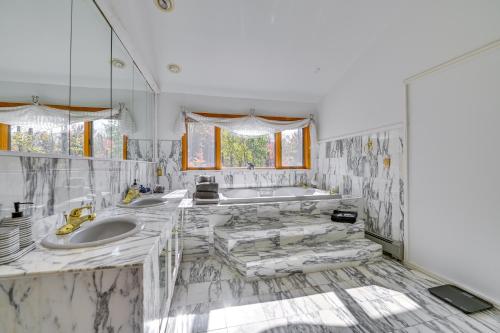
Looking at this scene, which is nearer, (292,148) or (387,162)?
(387,162)

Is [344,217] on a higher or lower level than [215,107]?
lower

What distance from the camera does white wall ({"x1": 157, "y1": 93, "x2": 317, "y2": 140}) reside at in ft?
11.5

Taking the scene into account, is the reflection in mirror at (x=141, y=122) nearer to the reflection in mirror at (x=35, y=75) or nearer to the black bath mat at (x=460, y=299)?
the reflection in mirror at (x=35, y=75)

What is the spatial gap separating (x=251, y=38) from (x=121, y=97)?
1.65 meters

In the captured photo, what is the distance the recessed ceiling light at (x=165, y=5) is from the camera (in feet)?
6.80

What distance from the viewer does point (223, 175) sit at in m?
3.78

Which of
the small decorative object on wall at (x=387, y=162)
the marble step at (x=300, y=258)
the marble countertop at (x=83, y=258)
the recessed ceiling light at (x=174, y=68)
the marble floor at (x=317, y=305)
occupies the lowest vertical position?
the marble floor at (x=317, y=305)

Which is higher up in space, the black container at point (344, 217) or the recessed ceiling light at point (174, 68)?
the recessed ceiling light at point (174, 68)

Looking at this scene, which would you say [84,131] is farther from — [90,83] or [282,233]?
[282,233]

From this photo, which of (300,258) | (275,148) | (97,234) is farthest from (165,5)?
(300,258)

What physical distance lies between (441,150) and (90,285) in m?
2.78

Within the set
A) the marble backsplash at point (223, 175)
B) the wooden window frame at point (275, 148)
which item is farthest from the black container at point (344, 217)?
the wooden window frame at point (275, 148)

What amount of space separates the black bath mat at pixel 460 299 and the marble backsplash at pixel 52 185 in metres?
2.81

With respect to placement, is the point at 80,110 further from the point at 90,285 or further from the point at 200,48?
the point at 200,48
